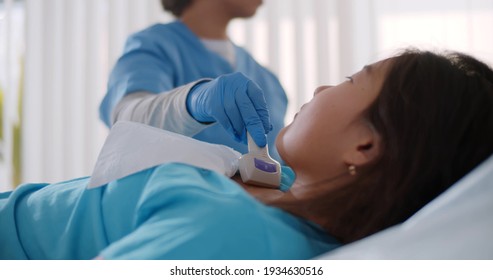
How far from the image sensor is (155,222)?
62cm

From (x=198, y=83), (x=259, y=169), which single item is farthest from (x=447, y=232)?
(x=198, y=83)

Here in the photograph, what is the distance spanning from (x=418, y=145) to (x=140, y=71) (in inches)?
28.5

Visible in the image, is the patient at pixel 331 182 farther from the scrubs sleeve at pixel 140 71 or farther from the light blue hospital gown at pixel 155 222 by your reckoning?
the scrubs sleeve at pixel 140 71

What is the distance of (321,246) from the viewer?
0.72 m

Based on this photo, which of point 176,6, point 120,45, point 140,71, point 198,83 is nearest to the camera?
point 198,83

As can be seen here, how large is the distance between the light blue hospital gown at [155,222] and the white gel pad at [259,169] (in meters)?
0.10

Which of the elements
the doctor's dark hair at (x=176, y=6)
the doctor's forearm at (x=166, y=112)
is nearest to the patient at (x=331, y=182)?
the doctor's forearm at (x=166, y=112)

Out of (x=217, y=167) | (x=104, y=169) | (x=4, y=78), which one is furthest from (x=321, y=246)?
(x=4, y=78)

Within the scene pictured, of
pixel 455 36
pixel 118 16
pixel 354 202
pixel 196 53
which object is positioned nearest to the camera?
pixel 354 202

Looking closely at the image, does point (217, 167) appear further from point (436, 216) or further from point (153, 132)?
point (436, 216)

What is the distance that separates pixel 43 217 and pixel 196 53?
0.75 m

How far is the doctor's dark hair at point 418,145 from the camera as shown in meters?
0.73

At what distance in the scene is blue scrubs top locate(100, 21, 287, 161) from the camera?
1.30 meters

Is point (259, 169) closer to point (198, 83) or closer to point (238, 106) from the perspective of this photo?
point (238, 106)
